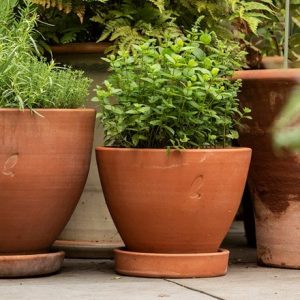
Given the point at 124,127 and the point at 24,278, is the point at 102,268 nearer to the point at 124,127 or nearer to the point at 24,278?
the point at 24,278

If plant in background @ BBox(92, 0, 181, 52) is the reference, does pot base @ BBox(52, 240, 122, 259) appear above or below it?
below

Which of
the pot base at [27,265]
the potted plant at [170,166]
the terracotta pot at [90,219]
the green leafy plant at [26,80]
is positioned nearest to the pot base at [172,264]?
the potted plant at [170,166]

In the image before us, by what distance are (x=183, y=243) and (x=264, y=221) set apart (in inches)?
20.0

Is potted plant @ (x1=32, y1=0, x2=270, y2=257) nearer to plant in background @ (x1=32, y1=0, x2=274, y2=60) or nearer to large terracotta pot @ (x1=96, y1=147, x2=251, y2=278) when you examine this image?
plant in background @ (x1=32, y1=0, x2=274, y2=60)

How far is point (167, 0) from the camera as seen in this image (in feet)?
10.6

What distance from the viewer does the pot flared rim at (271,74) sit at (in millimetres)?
2746

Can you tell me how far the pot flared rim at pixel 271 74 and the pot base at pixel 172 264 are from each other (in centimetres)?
74

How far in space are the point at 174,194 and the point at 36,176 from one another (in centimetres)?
50

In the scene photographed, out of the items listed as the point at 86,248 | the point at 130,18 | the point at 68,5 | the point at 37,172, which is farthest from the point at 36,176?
the point at 130,18

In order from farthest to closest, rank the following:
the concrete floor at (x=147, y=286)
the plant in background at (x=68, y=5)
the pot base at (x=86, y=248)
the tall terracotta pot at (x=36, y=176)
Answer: the pot base at (x=86, y=248)
the plant in background at (x=68, y=5)
the tall terracotta pot at (x=36, y=176)
the concrete floor at (x=147, y=286)

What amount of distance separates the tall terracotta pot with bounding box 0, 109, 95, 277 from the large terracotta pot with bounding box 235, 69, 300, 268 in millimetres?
713

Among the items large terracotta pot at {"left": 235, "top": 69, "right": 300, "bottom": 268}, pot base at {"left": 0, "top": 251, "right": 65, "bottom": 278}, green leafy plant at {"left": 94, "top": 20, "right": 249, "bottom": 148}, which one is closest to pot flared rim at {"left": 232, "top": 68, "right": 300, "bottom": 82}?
large terracotta pot at {"left": 235, "top": 69, "right": 300, "bottom": 268}

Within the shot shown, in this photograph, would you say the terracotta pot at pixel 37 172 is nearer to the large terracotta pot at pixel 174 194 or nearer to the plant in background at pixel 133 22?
the large terracotta pot at pixel 174 194

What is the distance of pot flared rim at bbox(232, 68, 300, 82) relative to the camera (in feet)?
9.01
